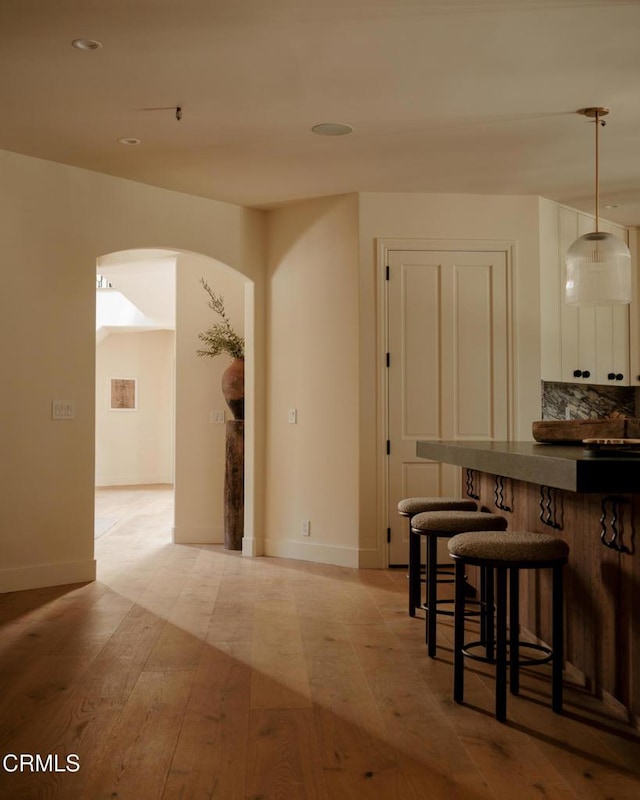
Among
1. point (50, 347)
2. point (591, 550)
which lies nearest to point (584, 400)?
point (591, 550)

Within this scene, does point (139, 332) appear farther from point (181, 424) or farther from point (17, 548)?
point (17, 548)

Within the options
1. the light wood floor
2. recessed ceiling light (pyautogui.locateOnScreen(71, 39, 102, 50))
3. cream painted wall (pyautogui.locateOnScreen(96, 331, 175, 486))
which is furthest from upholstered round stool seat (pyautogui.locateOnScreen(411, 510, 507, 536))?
cream painted wall (pyautogui.locateOnScreen(96, 331, 175, 486))

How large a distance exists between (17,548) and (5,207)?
7.23 ft

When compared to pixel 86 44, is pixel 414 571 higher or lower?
lower

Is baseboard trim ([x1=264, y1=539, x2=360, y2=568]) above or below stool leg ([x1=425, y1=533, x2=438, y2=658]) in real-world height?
below

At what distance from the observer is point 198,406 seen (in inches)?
283

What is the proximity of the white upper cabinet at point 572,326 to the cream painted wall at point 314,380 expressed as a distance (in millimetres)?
1506

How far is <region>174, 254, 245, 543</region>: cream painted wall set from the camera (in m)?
7.10

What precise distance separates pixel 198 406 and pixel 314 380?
1.41 m

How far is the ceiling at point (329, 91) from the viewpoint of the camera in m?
3.41

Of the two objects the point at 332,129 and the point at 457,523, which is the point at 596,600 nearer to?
the point at 457,523

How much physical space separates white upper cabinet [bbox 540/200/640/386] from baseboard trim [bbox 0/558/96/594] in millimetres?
3653

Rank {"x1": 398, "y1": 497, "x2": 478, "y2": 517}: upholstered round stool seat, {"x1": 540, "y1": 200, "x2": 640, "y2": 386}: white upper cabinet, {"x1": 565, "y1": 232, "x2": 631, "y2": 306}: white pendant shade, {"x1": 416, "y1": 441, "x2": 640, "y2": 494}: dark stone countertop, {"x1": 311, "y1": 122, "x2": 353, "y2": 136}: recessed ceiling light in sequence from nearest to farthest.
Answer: {"x1": 416, "y1": 441, "x2": 640, "y2": 494}: dark stone countertop, {"x1": 565, "y1": 232, "x2": 631, "y2": 306}: white pendant shade, {"x1": 398, "y1": 497, "x2": 478, "y2": 517}: upholstered round stool seat, {"x1": 311, "y1": 122, "x2": 353, "y2": 136}: recessed ceiling light, {"x1": 540, "y1": 200, "x2": 640, "y2": 386}: white upper cabinet

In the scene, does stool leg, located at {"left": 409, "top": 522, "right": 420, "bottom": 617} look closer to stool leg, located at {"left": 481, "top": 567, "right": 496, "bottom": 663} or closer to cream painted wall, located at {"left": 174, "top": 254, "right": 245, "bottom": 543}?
stool leg, located at {"left": 481, "top": 567, "right": 496, "bottom": 663}
